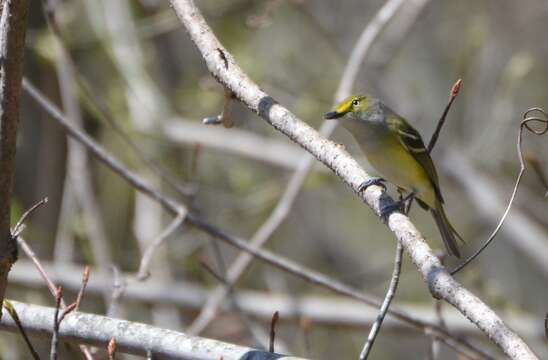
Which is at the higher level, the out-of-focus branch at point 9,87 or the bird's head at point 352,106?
the bird's head at point 352,106

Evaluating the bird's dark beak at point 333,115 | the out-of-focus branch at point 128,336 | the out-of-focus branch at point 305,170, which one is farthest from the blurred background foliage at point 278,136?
the out-of-focus branch at point 128,336

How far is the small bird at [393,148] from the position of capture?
393 cm

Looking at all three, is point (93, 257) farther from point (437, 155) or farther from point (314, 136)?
point (314, 136)

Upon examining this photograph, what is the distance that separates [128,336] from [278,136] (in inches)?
232

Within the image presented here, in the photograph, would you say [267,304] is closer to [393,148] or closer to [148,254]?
[393,148]

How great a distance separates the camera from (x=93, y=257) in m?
6.39

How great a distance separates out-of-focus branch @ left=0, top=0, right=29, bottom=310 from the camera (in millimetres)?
2197

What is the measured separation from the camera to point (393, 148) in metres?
4.04

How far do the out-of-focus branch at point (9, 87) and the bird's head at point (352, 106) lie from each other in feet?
6.14

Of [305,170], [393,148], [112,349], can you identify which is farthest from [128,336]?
[305,170]

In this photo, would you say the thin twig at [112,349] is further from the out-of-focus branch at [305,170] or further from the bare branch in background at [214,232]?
the out-of-focus branch at [305,170]

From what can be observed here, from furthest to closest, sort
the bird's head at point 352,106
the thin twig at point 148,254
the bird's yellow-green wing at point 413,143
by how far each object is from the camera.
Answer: the bird's yellow-green wing at point 413,143 → the bird's head at point 352,106 → the thin twig at point 148,254

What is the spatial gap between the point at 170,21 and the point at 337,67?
9.00ft

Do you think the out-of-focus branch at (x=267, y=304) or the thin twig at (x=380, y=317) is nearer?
the thin twig at (x=380, y=317)
